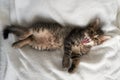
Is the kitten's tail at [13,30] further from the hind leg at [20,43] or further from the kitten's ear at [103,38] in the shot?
the kitten's ear at [103,38]

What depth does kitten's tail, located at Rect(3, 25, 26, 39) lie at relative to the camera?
120cm

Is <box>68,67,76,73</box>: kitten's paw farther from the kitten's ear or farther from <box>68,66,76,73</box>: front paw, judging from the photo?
the kitten's ear

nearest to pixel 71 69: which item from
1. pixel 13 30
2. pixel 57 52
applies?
pixel 57 52

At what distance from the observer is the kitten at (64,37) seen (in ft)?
3.95

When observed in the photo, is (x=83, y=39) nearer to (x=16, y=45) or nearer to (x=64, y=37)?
(x=64, y=37)

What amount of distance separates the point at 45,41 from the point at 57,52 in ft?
0.31

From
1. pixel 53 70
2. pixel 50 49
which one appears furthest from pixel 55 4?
pixel 53 70

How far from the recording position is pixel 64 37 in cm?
127

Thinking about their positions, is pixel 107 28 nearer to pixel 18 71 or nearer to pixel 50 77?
pixel 50 77

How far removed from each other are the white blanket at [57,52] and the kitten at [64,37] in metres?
0.03

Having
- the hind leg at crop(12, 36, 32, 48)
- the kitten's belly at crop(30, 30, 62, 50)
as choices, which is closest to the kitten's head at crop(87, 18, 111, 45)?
the kitten's belly at crop(30, 30, 62, 50)

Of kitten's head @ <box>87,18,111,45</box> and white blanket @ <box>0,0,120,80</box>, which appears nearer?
white blanket @ <box>0,0,120,80</box>

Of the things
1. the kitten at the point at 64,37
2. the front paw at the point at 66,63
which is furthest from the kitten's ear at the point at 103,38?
the front paw at the point at 66,63

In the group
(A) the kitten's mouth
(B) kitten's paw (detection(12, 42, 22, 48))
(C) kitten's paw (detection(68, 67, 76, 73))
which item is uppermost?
(A) the kitten's mouth
